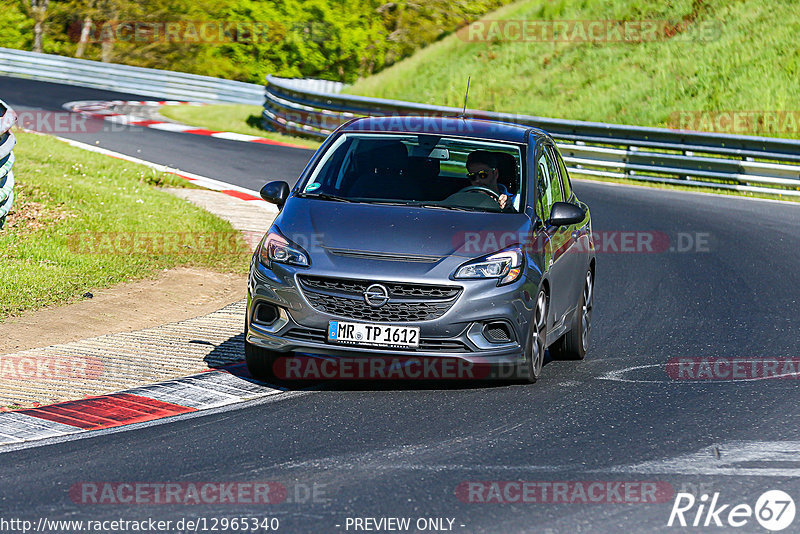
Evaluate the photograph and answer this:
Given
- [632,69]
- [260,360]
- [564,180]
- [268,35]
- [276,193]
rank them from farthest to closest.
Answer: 1. [268,35]
2. [632,69]
3. [564,180]
4. [276,193]
5. [260,360]

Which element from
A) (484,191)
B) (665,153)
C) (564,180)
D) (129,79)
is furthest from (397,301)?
(129,79)

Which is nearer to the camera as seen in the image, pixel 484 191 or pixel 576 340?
pixel 484 191

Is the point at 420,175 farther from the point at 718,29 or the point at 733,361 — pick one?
the point at 718,29

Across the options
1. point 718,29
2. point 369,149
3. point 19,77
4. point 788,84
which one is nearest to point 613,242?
point 369,149

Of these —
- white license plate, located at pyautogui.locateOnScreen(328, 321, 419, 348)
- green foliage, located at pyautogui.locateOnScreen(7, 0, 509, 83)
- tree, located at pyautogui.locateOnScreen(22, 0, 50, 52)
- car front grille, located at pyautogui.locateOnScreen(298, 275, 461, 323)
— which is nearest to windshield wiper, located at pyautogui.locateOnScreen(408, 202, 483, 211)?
car front grille, located at pyautogui.locateOnScreen(298, 275, 461, 323)

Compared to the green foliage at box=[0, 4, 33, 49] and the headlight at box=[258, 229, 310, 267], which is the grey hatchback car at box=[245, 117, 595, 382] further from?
the green foliage at box=[0, 4, 33, 49]

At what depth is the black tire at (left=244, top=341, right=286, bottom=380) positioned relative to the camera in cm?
784

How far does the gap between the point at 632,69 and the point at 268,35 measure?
31.7m

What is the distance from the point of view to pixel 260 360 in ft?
25.9

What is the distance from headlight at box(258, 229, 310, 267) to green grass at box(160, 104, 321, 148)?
18345 mm

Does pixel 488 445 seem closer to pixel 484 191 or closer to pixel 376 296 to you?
pixel 376 296

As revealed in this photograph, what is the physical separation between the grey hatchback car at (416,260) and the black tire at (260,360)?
0.03 ft

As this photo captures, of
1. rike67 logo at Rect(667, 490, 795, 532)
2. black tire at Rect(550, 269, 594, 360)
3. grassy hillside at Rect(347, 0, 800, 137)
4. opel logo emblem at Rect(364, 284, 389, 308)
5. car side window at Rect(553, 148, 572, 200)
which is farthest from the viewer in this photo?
grassy hillside at Rect(347, 0, 800, 137)

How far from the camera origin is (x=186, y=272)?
12.2 m
